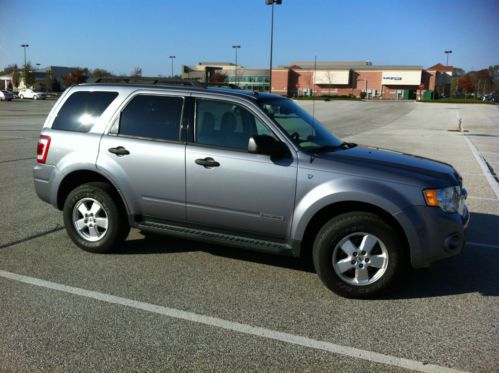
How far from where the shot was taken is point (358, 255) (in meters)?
4.30

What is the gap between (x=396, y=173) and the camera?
14.0ft

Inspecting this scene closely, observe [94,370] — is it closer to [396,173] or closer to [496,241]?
[396,173]

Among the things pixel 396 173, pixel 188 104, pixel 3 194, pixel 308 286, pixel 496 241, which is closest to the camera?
pixel 396 173

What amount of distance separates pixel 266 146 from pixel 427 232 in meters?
1.56

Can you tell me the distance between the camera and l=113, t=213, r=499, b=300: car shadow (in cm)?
459

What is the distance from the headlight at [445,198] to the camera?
4.16 metres

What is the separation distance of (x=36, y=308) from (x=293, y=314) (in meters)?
2.09

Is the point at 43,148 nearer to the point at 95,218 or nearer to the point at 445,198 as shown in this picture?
the point at 95,218

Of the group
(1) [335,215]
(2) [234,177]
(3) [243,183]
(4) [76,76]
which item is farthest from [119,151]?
(4) [76,76]

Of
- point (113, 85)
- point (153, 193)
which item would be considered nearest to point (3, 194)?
point (113, 85)

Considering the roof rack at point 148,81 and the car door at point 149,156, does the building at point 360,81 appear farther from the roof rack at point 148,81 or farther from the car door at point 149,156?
the car door at point 149,156

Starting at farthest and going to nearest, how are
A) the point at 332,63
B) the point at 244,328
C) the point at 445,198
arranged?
the point at 332,63 < the point at 445,198 < the point at 244,328

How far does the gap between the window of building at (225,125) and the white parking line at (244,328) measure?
1645 millimetres

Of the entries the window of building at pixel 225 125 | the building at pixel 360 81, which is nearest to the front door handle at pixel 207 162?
the window of building at pixel 225 125
